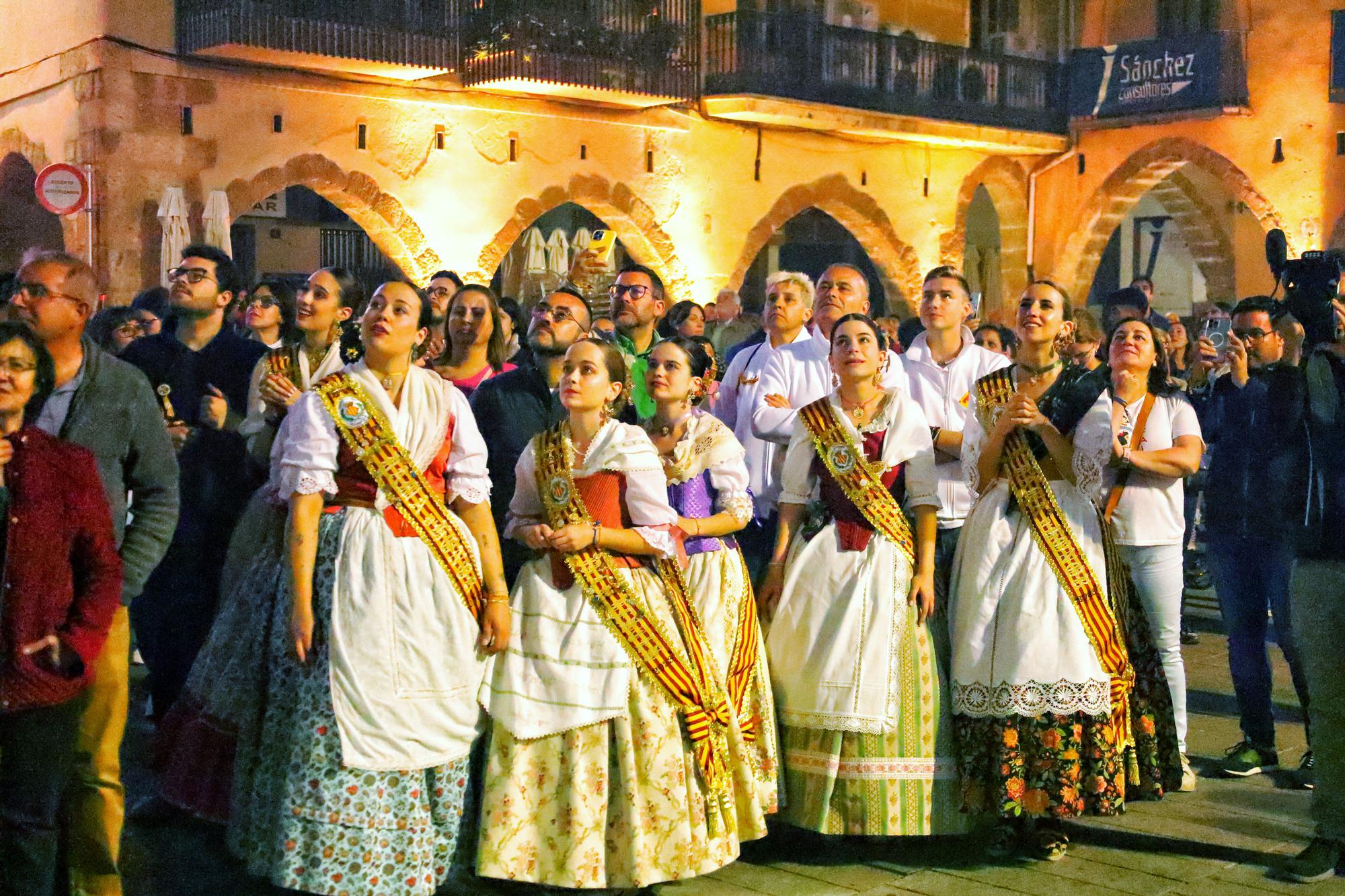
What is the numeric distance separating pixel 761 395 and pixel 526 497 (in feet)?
5.30

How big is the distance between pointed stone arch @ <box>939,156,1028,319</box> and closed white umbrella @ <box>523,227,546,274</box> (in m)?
6.08

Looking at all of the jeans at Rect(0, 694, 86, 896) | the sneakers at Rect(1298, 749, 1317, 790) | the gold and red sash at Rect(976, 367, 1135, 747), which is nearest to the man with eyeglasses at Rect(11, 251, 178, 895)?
the jeans at Rect(0, 694, 86, 896)

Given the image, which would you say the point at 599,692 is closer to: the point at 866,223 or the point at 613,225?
the point at 613,225

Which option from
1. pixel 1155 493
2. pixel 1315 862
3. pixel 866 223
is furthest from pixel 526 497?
pixel 866 223

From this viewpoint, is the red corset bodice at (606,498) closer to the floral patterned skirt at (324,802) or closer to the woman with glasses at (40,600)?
the floral patterned skirt at (324,802)

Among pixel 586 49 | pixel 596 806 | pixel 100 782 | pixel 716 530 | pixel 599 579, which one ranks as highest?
pixel 586 49

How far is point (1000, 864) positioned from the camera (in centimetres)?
557

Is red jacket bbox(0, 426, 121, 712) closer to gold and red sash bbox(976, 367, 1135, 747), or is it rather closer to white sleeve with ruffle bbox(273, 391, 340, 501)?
white sleeve with ruffle bbox(273, 391, 340, 501)

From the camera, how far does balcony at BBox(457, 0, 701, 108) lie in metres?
16.4

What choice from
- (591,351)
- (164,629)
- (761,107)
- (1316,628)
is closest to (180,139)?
(761,107)

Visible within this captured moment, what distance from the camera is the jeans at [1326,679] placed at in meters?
5.34

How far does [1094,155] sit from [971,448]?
56.6 ft

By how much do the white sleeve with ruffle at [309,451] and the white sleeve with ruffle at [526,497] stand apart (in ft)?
2.17

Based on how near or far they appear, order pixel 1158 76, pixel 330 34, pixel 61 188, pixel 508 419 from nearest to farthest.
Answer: pixel 508 419 → pixel 61 188 → pixel 330 34 → pixel 1158 76
